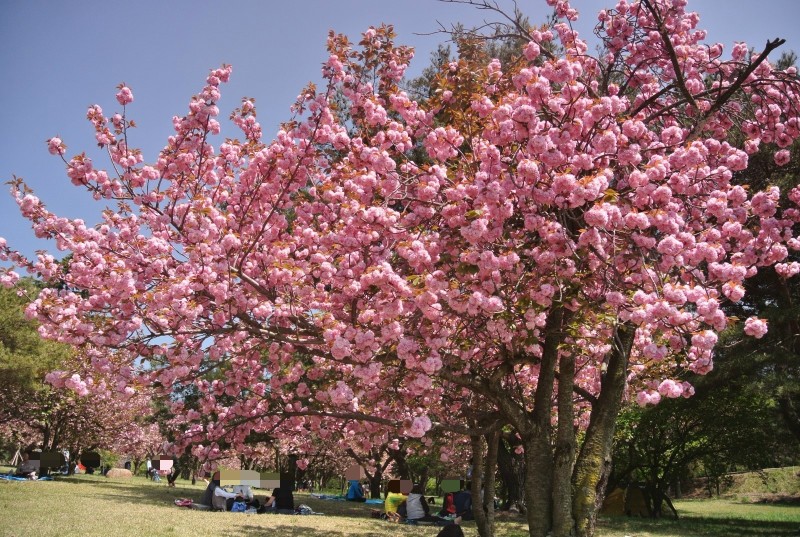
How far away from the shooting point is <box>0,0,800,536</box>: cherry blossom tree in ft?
17.6

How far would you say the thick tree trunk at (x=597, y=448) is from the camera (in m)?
6.60

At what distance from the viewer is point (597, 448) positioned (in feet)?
22.7

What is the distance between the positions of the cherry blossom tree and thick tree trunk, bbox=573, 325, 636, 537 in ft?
0.08

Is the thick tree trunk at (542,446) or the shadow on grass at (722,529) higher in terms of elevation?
the thick tree trunk at (542,446)

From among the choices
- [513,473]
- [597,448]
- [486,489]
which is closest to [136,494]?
[513,473]

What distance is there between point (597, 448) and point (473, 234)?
11.4ft

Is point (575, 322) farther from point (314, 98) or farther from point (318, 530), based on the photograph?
point (318, 530)

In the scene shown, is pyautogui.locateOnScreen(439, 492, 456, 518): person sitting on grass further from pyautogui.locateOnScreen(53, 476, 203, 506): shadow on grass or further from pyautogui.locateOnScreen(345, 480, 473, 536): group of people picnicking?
pyautogui.locateOnScreen(53, 476, 203, 506): shadow on grass

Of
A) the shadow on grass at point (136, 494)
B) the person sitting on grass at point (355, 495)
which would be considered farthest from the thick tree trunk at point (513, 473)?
the shadow on grass at point (136, 494)

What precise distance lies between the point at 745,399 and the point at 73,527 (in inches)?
728

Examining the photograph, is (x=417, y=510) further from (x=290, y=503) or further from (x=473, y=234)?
(x=473, y=234)

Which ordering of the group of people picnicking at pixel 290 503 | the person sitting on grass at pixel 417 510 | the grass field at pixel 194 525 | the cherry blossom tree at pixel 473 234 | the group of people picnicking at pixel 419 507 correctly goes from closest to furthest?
1. the cherry blossom tree at pixel 473 234
2. the grass field at pixel 194 525
3. the group of people picnicking at pixel 419 507
4. the group of people picnicking at pixel 290 503
5. the person sitting on grass at pixel 417 510

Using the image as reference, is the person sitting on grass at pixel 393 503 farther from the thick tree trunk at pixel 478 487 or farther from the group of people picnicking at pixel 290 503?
the thick tree trunk at pixel 478 487

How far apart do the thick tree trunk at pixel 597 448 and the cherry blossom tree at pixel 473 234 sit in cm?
2
